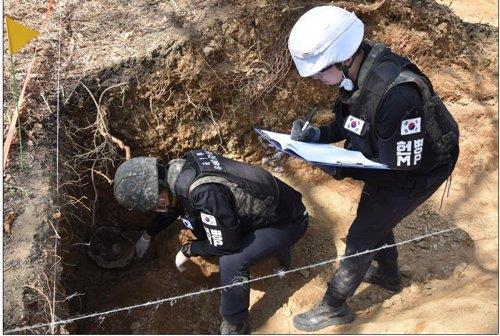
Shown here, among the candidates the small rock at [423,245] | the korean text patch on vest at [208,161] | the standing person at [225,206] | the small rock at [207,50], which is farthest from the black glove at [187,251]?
the small rock at [423,245]

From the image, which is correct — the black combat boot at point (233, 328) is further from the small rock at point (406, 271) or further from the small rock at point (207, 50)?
the small rock at point (207, 50)

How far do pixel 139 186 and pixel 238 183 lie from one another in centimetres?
56

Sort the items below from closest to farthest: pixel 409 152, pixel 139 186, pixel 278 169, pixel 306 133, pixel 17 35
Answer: pixel 409 152 < pixel 139 186 < pixel 306 133 < pixel 17 35 < pixel 278 169

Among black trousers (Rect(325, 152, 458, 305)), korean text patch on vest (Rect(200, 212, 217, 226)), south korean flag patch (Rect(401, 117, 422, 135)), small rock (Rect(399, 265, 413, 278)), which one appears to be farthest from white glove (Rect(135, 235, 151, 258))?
south korean flag patch (Rect(401, 117, 422, 135))

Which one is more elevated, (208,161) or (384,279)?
(208,161)

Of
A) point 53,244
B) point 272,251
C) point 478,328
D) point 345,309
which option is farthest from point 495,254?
point 53,244

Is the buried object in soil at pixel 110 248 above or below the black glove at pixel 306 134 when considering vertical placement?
below

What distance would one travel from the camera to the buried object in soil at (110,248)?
157 inches

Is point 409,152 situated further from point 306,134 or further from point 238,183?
point 238,183

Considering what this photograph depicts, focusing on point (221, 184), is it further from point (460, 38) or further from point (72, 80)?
point (460, 38)

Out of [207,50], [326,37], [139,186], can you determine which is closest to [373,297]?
[139,186]

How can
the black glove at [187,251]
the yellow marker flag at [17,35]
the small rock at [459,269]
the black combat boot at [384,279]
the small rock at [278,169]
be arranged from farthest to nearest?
1. the small rock at [278,169]
2. the small rock at [459,269]
3. the black combat boot at [384,279]
4. the black glove at [187,251]
5. the yellow marker flag at [17,35]

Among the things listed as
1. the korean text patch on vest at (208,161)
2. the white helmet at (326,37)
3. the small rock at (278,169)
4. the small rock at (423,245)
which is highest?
the white helmet at (326,37)

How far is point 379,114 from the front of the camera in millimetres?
2305
